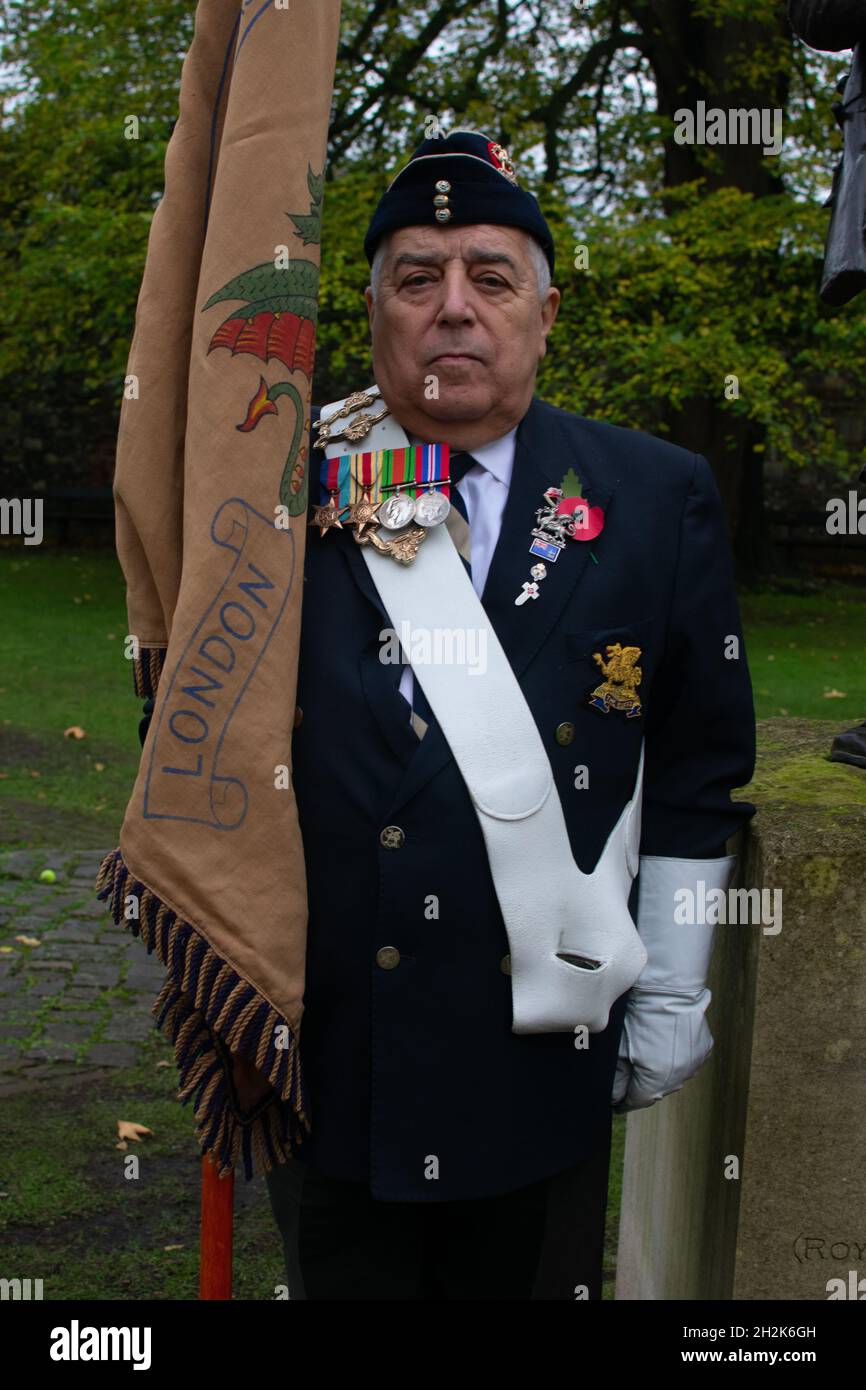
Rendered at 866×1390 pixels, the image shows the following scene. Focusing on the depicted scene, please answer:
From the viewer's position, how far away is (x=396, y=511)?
229cm

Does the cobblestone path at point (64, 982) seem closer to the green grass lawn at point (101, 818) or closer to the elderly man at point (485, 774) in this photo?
the green grass lawn at point (101, 818)

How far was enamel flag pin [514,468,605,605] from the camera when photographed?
2299 mm

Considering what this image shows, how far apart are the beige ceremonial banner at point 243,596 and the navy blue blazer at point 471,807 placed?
0.10 meters

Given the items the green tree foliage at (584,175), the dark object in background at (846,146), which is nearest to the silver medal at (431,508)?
the dark object in background at (846,146)

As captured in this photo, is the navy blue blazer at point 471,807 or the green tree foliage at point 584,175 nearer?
the navy blue blazer at point 471,807

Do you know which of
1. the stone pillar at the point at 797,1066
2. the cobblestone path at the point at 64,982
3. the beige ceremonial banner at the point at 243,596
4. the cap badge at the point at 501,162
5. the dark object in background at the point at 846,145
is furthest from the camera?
the cobblestone path at the point at 64,982

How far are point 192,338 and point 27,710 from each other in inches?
327

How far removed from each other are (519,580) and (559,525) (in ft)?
0.37

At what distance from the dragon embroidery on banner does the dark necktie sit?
245 millimetres

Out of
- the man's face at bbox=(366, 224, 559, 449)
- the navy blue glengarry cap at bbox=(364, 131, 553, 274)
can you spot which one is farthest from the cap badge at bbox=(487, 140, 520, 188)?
the man's face at bbox=(366, 224, 559, 449)

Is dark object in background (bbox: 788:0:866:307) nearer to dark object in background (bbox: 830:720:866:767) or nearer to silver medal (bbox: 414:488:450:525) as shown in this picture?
dark object in background (bbox: 830:720:866:767)

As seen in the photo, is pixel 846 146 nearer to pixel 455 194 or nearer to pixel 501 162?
pixel 501 162

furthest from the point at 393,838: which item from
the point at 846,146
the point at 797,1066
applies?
the point at 846,146

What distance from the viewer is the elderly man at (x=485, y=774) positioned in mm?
2213
